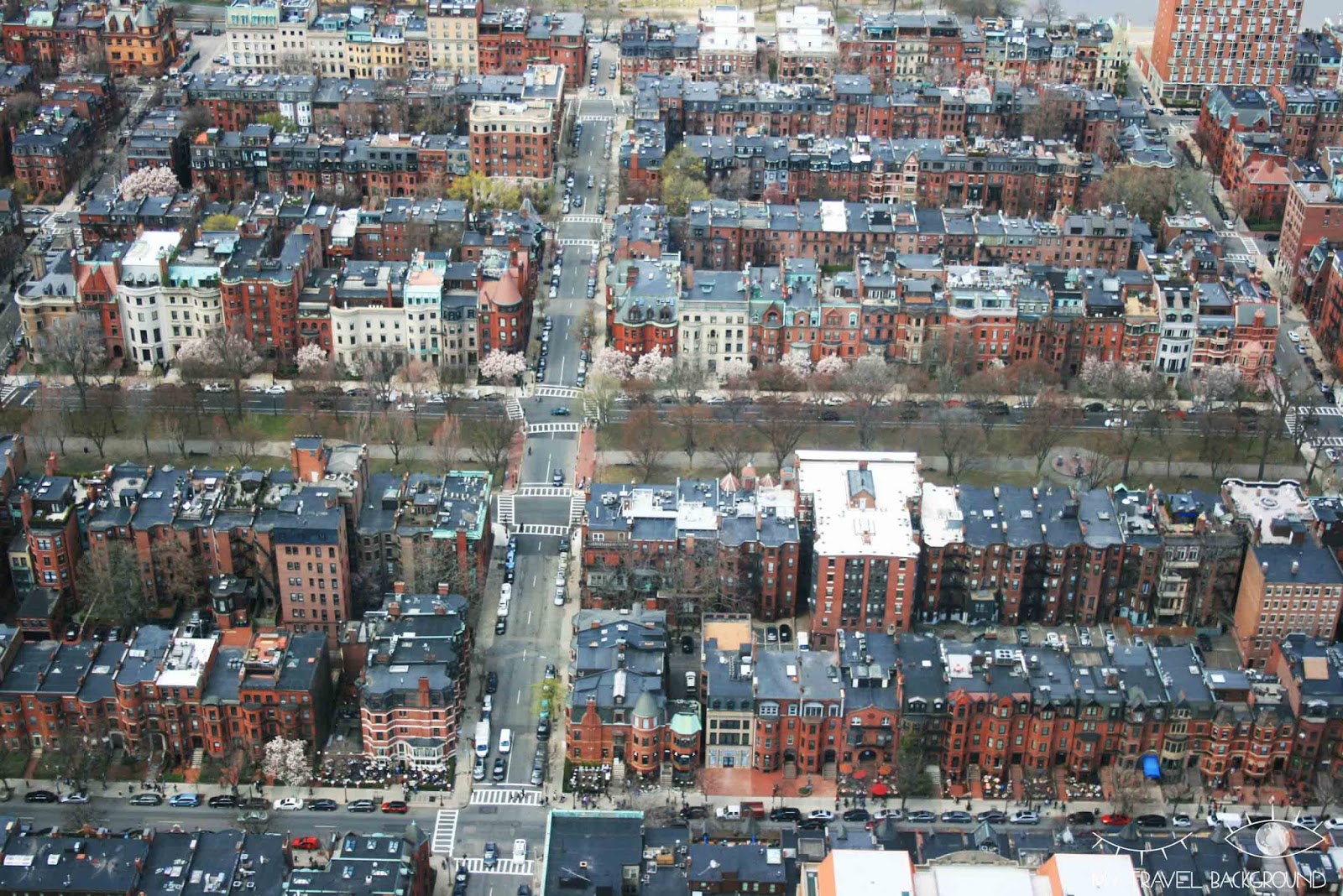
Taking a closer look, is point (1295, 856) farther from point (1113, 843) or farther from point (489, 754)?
point (489, 754)

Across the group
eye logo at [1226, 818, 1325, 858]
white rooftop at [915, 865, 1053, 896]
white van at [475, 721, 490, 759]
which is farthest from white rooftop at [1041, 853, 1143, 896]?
white van at [475, 721, 490, 759]

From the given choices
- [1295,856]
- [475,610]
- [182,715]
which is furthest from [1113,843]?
[182,715]

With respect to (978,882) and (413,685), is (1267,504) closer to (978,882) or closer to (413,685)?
(978,882)

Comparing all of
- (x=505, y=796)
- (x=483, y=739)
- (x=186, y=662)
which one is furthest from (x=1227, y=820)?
(x=186, y=662)

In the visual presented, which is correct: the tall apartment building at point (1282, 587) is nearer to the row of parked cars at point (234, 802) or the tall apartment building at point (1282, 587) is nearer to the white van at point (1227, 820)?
the white van at point (1227, 820)

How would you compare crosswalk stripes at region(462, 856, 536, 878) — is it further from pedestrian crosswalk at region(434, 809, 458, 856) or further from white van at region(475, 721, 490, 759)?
white van at region(475, 721, 490, 759)
